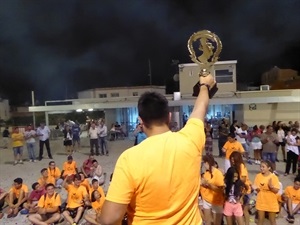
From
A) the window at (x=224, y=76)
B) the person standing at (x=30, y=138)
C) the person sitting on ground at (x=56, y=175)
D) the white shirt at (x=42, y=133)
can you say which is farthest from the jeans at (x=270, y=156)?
the window at (x=224, y=76)

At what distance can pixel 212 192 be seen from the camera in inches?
253

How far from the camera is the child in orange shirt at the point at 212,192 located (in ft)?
20.9

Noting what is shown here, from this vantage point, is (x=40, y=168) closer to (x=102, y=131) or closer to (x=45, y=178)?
(x=102, y=131)

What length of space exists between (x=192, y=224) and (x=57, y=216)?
6.79 meters

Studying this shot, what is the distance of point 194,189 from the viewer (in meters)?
1.71

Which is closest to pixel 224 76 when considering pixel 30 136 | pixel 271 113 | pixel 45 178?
pixel 271 113

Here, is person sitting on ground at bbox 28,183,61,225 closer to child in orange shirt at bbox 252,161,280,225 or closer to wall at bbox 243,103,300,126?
child in orange shirt at bbox 252,161,280,225

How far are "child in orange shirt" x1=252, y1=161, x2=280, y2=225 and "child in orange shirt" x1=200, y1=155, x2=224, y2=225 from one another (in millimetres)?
807

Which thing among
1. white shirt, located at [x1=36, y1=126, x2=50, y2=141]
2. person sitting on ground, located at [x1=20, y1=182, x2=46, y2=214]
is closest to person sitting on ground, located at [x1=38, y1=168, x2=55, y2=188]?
person sitting on ground, located at [x1=20, y1=182, x2=46, y2=214]

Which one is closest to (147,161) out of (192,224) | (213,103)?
(192,224)

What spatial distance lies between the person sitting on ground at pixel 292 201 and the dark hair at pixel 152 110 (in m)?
6.58

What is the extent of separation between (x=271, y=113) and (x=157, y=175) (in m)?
21.9

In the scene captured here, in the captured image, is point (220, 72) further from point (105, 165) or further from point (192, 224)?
point (192, 224)

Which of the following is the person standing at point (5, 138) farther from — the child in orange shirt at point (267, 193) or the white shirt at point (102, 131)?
the child in orange shirt at point (267, 193)
